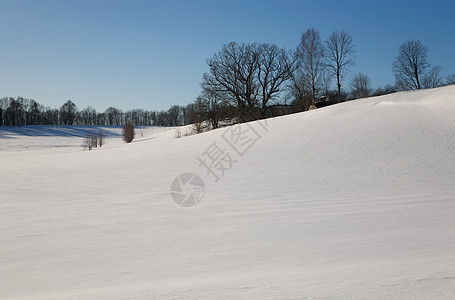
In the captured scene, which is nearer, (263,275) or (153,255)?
(263,275)

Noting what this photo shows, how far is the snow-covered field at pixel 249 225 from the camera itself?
3330mm

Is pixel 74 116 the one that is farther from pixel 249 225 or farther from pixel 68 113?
pixel 249 225

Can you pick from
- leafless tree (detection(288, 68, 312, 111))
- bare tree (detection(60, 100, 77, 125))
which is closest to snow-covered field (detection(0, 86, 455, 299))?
leafless tree (detection(288, 68, 312, 111))

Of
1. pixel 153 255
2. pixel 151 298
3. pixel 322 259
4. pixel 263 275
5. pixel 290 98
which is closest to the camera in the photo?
pixel 151 298

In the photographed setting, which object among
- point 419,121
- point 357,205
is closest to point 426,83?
point 419,121

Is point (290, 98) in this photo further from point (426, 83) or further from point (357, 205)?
point (357, 205)

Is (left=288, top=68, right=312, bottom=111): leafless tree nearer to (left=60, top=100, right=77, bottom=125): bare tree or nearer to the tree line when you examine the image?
the tree line

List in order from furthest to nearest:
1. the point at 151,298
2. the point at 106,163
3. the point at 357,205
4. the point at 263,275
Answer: the point at 106,163, the point at 357,205, the point at 263,275, the point at 151,298

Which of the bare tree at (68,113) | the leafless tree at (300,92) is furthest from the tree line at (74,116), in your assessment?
the leafless tree at (300,92)

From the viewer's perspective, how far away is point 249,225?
211 inches

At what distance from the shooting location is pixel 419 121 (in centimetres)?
1370

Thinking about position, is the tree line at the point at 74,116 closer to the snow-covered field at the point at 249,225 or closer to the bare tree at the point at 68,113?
the bare tree at the point at 68,113

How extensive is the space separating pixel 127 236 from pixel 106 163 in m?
9.17

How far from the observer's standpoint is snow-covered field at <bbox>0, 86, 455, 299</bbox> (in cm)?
333
